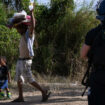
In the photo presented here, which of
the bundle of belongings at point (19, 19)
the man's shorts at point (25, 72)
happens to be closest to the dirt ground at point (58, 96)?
the man's shorts at point (25, 72)

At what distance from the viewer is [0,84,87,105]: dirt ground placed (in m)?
5.62

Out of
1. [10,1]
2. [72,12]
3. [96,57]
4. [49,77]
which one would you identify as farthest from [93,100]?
[10,1]

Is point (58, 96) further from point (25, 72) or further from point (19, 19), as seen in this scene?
point (19, 19)

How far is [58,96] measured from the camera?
6379 millimetres

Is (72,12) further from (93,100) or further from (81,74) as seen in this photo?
(93,100)

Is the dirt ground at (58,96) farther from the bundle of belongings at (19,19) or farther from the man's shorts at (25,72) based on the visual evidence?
the bundle of belongings at (19,19)

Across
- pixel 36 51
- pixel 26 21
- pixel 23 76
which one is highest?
pixel 26 21

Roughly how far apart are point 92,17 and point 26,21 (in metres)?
5.00

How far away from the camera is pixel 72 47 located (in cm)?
1001

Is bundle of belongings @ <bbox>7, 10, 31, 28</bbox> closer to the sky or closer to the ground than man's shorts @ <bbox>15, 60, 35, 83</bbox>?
closer to the sky

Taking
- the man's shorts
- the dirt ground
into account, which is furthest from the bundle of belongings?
the dirt ground

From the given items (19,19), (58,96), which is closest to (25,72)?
(19,19)

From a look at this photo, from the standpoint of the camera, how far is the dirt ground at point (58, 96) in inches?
221

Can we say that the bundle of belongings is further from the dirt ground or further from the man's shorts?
the dirt ground
